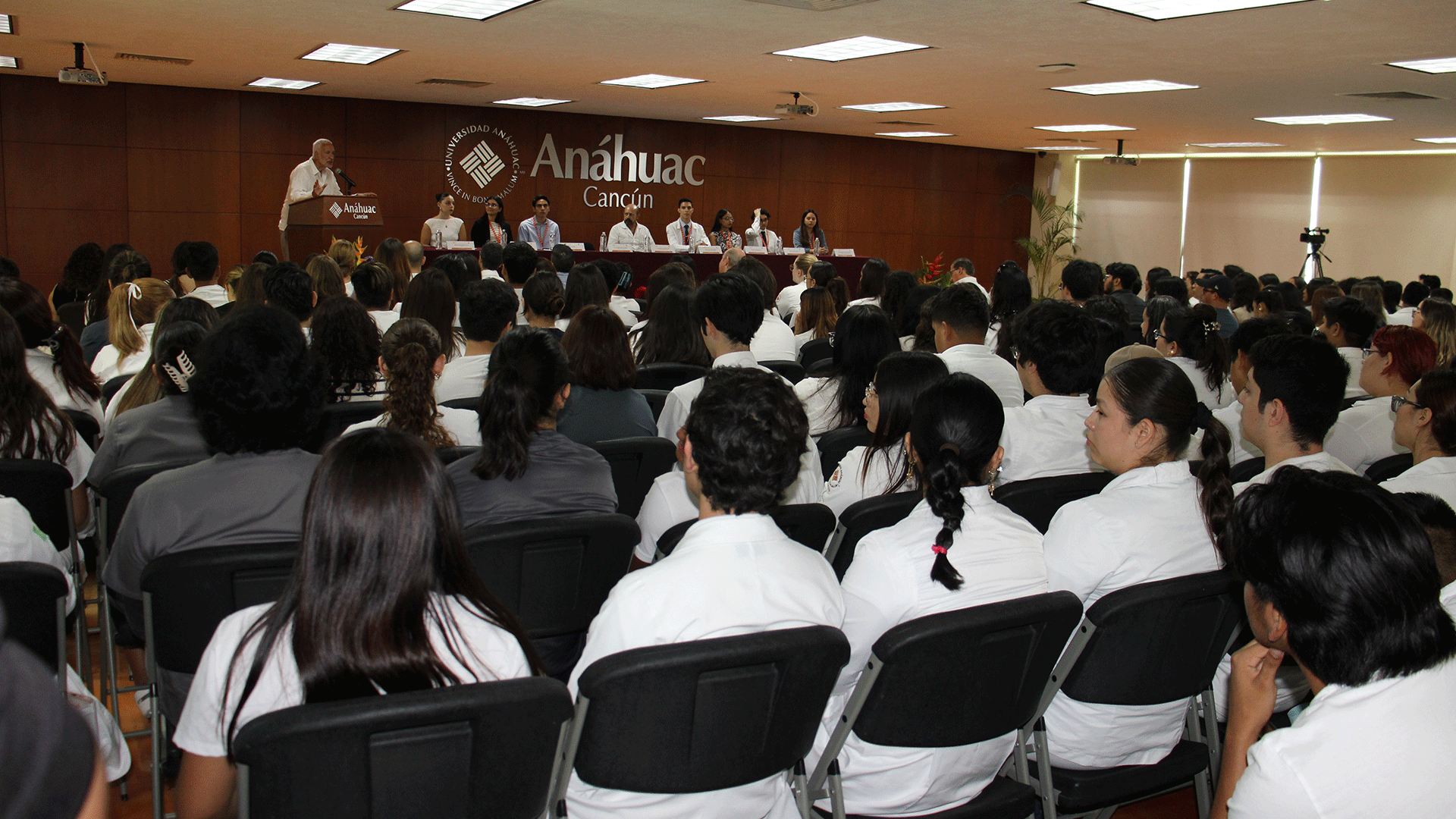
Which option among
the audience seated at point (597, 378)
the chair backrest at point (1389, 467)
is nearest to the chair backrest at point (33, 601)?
the audience seated at point (597, 378)

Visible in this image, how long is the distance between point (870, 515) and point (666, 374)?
7.19ft

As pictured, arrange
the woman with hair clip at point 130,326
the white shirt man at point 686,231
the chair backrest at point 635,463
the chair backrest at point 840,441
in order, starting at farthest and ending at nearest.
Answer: the white shirt man at point 686,231 < the woman with hair clip at point 130,326 < the chair backrest at point 840,441 < the chair backrest at point 635,463

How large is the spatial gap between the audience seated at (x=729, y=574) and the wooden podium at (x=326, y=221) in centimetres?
798

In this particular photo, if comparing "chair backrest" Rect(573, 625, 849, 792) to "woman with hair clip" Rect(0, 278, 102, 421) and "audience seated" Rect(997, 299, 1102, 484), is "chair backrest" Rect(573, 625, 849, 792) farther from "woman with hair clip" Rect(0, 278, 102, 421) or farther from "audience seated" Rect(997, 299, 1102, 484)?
"woman with hair clip" Rect(0, 278, 102, 421)

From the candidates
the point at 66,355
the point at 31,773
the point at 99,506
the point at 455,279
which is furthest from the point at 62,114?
the point at 31,773

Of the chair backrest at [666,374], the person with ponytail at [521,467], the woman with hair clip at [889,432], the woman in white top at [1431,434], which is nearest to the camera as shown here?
the person with ponytail at [521,467]

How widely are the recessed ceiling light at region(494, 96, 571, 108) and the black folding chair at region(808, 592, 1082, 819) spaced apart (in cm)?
1139

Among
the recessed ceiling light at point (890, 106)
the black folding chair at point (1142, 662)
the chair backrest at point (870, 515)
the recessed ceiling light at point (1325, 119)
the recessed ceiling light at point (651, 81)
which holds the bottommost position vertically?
the black folding chair at point (1142, 662)

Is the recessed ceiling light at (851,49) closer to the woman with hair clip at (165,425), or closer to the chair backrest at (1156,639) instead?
the woman with hair clip at (165,425)

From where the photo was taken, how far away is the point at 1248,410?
8.84ft

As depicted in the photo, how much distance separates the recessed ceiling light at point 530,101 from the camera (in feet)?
40.0

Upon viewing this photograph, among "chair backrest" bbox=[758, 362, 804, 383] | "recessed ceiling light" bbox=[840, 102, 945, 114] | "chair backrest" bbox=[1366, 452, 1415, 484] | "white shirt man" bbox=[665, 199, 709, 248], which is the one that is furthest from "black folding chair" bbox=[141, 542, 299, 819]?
"white shirt man" bbox=[665, 199, 709, 248]

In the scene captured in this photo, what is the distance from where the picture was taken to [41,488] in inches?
102

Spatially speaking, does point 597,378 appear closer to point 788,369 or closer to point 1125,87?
point 788,369
